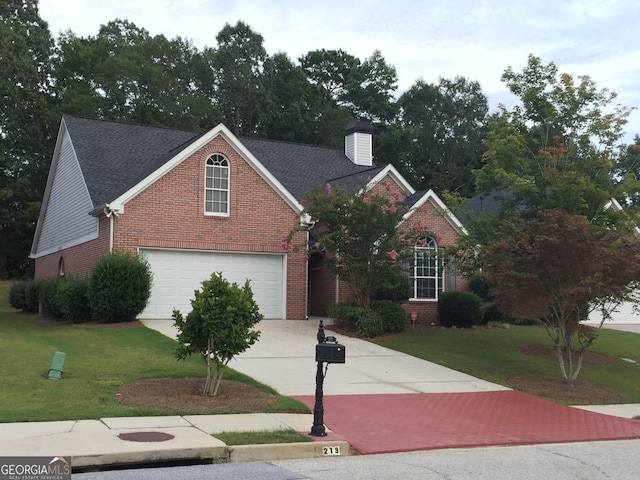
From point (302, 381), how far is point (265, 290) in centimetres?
877

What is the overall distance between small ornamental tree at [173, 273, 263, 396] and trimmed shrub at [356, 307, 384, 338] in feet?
27.6

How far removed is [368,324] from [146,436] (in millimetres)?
11225

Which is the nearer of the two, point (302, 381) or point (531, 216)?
point (302, 381)

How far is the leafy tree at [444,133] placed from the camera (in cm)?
5841

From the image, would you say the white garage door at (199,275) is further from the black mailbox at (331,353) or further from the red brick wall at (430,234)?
the black mailbox at (331,353)

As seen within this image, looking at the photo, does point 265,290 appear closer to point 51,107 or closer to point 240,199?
point 240,199

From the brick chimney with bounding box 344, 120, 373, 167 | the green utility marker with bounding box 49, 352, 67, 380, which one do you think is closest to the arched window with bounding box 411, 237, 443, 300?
the brick chimney with bounding box 344, 120, 373, 167

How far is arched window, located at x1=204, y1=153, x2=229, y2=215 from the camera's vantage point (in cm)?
2058

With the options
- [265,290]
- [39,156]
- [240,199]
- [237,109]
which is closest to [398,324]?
[265,290]

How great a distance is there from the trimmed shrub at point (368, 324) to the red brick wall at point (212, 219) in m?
3.10

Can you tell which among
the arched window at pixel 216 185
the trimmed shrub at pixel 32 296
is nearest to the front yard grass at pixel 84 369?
the arched window at pixel 216 185

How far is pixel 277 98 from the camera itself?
5184 centimetres

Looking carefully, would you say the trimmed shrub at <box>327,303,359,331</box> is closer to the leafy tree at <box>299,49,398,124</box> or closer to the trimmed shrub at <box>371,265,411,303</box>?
the trimmed shrub at <box>371,265,411,303</box>

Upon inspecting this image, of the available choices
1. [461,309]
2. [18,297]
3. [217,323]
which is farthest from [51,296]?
[461,309]
